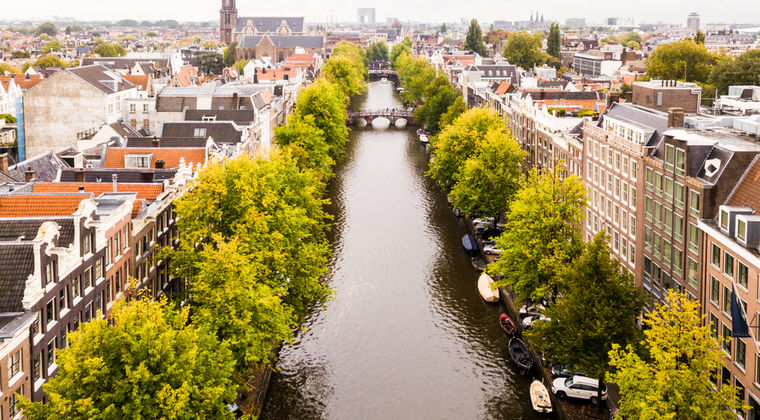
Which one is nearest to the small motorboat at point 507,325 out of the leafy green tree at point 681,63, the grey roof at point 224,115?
the grey roof at point 224,115

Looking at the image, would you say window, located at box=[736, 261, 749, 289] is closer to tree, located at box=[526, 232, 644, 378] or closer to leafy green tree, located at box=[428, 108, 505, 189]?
tree, located at box=[526, 232, 644, 378]

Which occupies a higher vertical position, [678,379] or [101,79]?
[101,79]

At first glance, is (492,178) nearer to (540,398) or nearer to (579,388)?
(540,398)

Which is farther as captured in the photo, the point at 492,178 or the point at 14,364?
the point at 492,178

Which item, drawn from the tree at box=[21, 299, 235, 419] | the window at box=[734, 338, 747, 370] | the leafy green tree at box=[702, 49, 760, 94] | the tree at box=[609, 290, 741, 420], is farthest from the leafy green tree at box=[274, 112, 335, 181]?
the leafy green tree at box=[702, 49, 760, 94]

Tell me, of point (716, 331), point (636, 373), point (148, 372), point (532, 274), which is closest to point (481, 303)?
point (532, 274)

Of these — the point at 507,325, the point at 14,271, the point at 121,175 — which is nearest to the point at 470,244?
the point at 507,325
